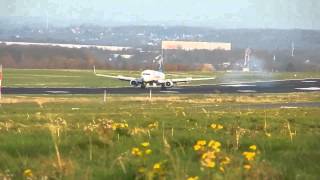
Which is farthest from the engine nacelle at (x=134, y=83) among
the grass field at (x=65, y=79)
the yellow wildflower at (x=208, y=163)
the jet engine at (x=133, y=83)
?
the yellow wildflower at (x=208, y=163)

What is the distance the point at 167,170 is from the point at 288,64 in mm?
157632

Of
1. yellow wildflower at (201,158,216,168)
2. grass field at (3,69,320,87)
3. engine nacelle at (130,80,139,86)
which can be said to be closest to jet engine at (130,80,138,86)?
engine nacelle at (130,80,139,86)

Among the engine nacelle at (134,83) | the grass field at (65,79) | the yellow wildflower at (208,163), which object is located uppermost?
the yellow wildflower at (208,163)

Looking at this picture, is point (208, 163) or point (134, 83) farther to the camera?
point (134, 83)

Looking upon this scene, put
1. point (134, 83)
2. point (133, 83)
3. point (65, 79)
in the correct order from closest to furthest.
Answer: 1. point (134, 83)
2. point (133, 83)
3. point (65, 79)

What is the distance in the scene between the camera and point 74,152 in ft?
28.1

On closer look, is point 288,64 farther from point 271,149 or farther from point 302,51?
point 271,149

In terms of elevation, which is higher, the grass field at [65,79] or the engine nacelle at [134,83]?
the engine nacelle at [134,83]

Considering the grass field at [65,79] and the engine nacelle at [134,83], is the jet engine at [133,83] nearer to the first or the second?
the engine nacelle at [134,83]

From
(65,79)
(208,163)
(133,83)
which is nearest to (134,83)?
(133,83)

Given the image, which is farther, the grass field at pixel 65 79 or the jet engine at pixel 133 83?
the grass field at pixel 65 79

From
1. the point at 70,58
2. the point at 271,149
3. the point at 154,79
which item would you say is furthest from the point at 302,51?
the point at 271,149

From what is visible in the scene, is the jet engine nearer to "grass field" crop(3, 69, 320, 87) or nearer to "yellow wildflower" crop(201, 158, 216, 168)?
"grass field" crop(3, 69, 320, 87)

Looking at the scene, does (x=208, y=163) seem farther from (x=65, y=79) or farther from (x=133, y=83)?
(x=65, y=79)
